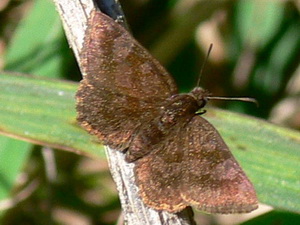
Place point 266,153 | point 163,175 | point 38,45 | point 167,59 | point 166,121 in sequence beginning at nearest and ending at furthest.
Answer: point 163,175
point 166,121
point 266,153
point 38,45
point 167,59

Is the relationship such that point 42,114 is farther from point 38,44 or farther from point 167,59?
point 167,59

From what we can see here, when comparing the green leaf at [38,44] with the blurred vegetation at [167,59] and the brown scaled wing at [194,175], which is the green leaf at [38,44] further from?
the brown scaled wing at [194,175]

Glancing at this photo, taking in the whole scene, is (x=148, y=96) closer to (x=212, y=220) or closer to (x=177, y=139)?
(x=177, y=139)

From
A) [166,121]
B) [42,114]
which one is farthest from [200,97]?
[42,114]

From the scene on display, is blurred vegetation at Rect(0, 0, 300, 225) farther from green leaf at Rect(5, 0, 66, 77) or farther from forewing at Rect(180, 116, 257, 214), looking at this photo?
forewing at Rect(180, 116, 257, 214)

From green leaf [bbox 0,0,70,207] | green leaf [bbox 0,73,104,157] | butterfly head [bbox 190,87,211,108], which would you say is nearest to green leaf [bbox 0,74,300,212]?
green leaf [bbox 0,73,104,157]

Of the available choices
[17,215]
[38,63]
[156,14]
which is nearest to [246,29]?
[156,14]
